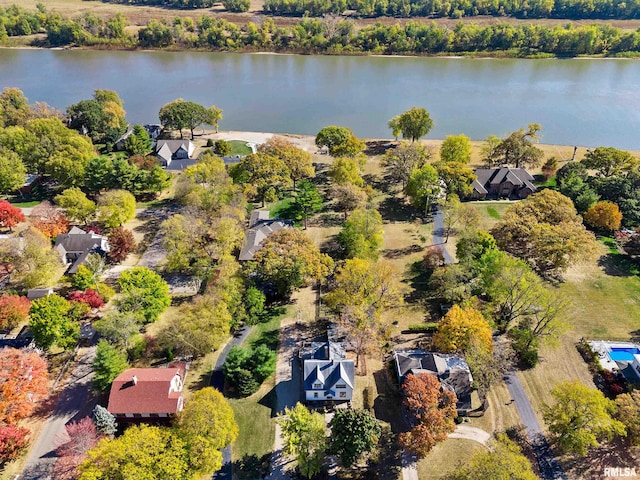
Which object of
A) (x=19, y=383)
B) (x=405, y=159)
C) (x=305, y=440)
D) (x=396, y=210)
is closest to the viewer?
(x=305, y=440)

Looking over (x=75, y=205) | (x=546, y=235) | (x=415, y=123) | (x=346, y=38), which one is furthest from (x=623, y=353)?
(x=346, y=38)

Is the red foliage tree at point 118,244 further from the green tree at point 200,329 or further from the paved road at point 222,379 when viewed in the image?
the paved road at point 222,379

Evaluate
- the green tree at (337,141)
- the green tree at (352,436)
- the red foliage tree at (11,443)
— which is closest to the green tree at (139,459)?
the red foliage tree at (11,443)

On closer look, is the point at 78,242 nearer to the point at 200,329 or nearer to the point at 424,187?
the point at 200,329

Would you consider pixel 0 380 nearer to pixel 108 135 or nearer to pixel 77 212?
pixel 77 212

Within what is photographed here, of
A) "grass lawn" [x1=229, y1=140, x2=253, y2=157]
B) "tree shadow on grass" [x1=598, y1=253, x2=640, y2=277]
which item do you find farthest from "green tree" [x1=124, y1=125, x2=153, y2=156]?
"tree shadow on grass" [x1=598, y1=253, x2=640, y2=277]

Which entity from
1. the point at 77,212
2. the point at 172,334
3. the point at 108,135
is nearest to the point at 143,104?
the point at 108,135

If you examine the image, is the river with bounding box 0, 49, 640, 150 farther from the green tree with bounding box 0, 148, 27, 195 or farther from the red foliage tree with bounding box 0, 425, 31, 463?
the red foliage tree with bounding box 0, 425, 31, 463
